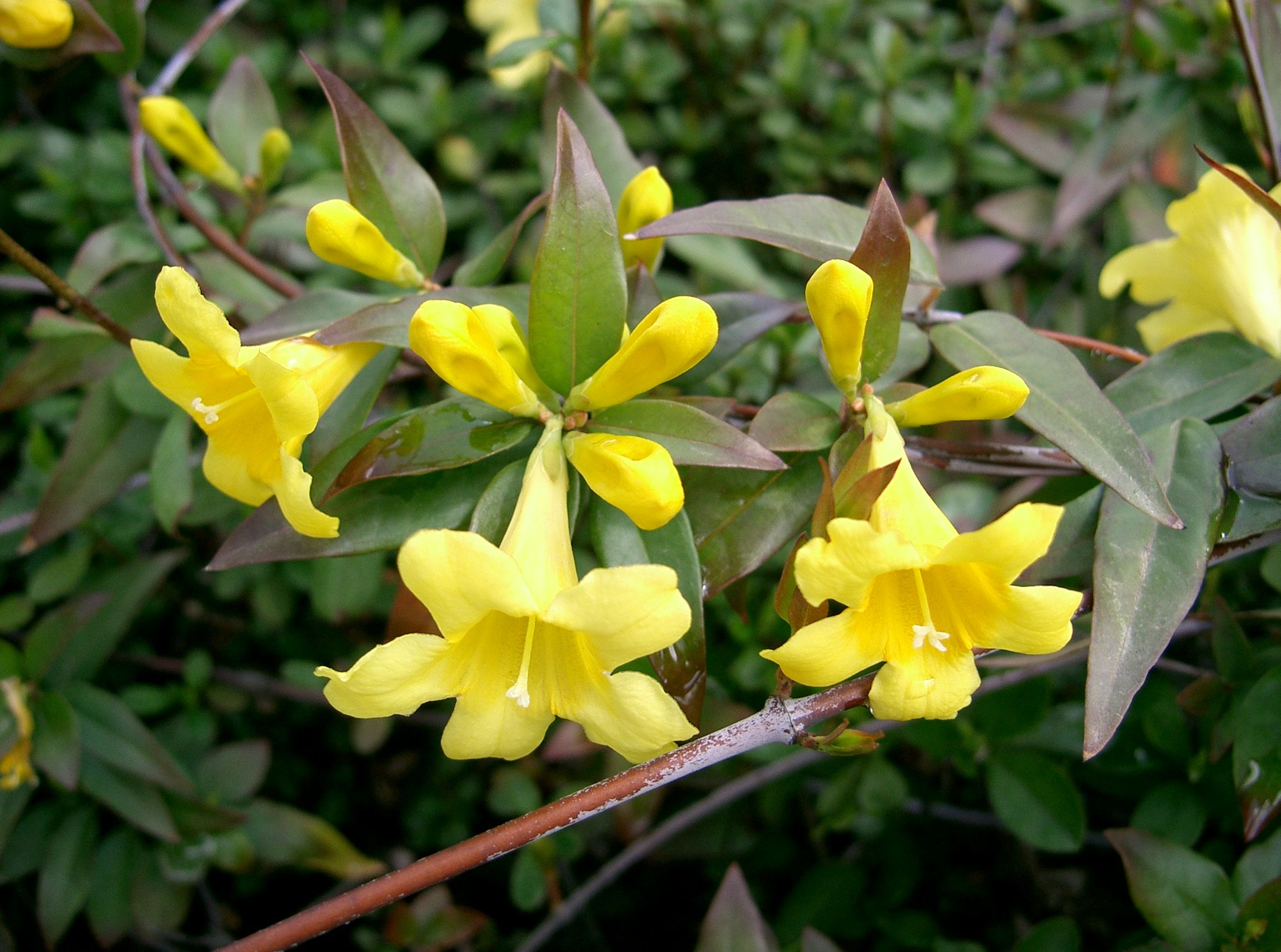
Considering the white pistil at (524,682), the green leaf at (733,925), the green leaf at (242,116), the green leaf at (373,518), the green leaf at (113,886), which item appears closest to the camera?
the white pistil at (524,682)

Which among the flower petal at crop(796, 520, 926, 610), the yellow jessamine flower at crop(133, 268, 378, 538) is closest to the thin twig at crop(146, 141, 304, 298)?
the yellow jessamine flower at crop(133, 268, 378, 538)

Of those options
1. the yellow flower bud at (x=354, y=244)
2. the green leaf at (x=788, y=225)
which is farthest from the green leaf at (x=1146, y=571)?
the yellow flower bud at (x=354, y=244)

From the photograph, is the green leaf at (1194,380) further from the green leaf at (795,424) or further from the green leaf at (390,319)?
the green leaf at (390,319)

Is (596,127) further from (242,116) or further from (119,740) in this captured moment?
(119,740)

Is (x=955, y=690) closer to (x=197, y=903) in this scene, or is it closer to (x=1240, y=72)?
(x=1240, y=72)

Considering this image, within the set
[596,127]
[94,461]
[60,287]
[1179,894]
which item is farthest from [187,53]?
[1179,894]

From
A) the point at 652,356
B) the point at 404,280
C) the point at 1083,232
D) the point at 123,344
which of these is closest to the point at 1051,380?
the point at 652,356
